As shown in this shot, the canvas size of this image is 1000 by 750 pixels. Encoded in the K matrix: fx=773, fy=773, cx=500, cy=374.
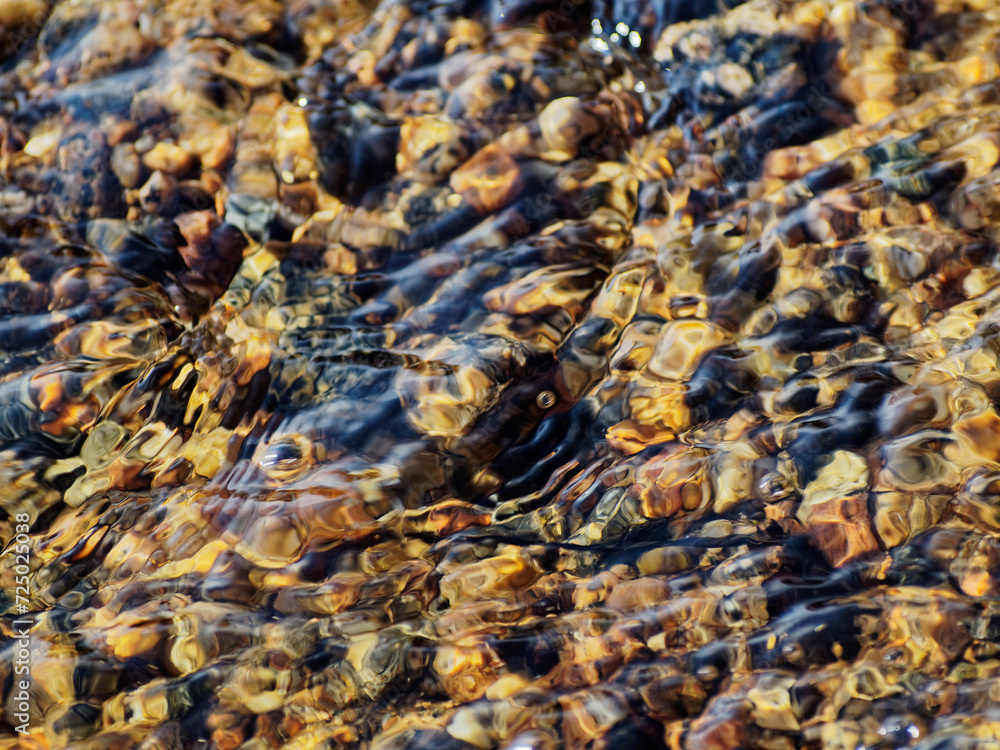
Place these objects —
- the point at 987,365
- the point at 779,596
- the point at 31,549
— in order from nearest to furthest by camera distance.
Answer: the point at 779,596, the point at 987,365, the point at 31,549

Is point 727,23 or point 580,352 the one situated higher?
point 727,23

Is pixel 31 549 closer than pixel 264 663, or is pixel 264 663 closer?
pixel 264 663

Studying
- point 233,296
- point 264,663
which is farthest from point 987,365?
point 233,296

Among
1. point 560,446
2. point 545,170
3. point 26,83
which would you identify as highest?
point 26,83

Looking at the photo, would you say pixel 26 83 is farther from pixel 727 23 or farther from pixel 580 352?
pixel 727 23

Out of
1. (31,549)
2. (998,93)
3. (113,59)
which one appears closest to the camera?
(31,549)

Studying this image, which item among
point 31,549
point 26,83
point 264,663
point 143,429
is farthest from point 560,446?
point 26,83
